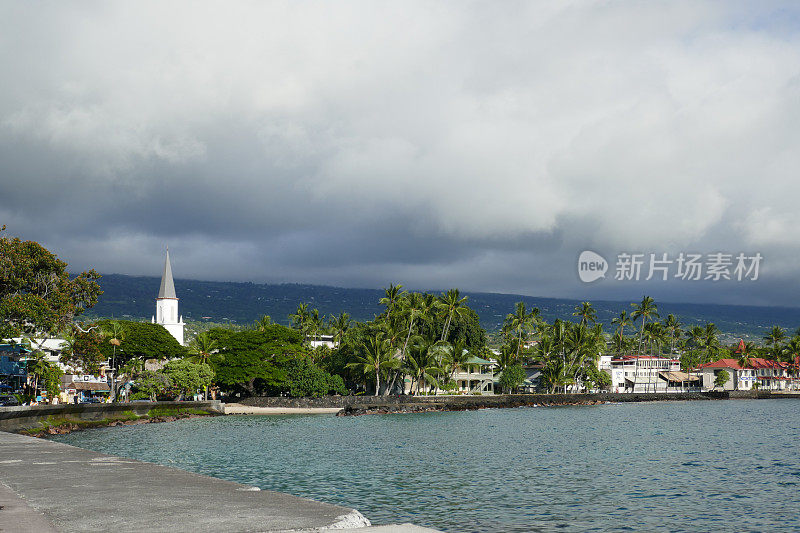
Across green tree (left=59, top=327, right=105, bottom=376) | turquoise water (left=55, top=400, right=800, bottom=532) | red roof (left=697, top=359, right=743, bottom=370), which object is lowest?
turquoise water (left=55, top=400, right=800, bottom=532)

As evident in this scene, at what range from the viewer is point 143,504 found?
13469mm

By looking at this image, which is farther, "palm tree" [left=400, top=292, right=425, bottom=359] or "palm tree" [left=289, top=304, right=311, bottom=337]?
"palm tree" [left=289, top=304, right=311, bottom=337]

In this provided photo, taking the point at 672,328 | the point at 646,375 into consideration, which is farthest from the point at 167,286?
the point at 672,328

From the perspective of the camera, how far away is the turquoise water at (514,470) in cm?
2242

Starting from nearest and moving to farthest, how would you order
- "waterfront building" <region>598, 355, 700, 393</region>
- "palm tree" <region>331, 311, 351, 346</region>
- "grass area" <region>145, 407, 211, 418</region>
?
"grass area" <region>145, 407, 211, 418</region> → "palm tree" <region>331, 311, 351, 346</region> → "waterfront building" <region>598, 355, 700, 393</region>

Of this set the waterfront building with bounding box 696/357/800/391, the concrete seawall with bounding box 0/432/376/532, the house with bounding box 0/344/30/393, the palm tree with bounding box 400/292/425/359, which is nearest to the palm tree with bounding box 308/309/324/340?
the palm tree with bounding box 400/292/425/359

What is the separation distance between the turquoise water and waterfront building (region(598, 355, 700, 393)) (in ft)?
357

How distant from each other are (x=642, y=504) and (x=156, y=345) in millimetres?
93653

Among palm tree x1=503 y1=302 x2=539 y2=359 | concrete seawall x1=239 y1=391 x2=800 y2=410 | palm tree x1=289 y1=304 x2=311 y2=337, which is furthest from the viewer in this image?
palm tree x1=289 y1=304 x2=311 y2=337

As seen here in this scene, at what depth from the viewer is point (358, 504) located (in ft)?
78.4

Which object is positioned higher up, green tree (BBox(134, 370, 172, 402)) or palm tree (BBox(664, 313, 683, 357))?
palm tree (BBox(664, 313, 683, 357))

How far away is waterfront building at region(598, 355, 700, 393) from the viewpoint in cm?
17325

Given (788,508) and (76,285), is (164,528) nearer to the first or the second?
(788,508)

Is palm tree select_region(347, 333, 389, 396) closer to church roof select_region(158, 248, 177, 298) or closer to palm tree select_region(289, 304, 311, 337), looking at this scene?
palm tree select_region(289, 304, 311, 337)
